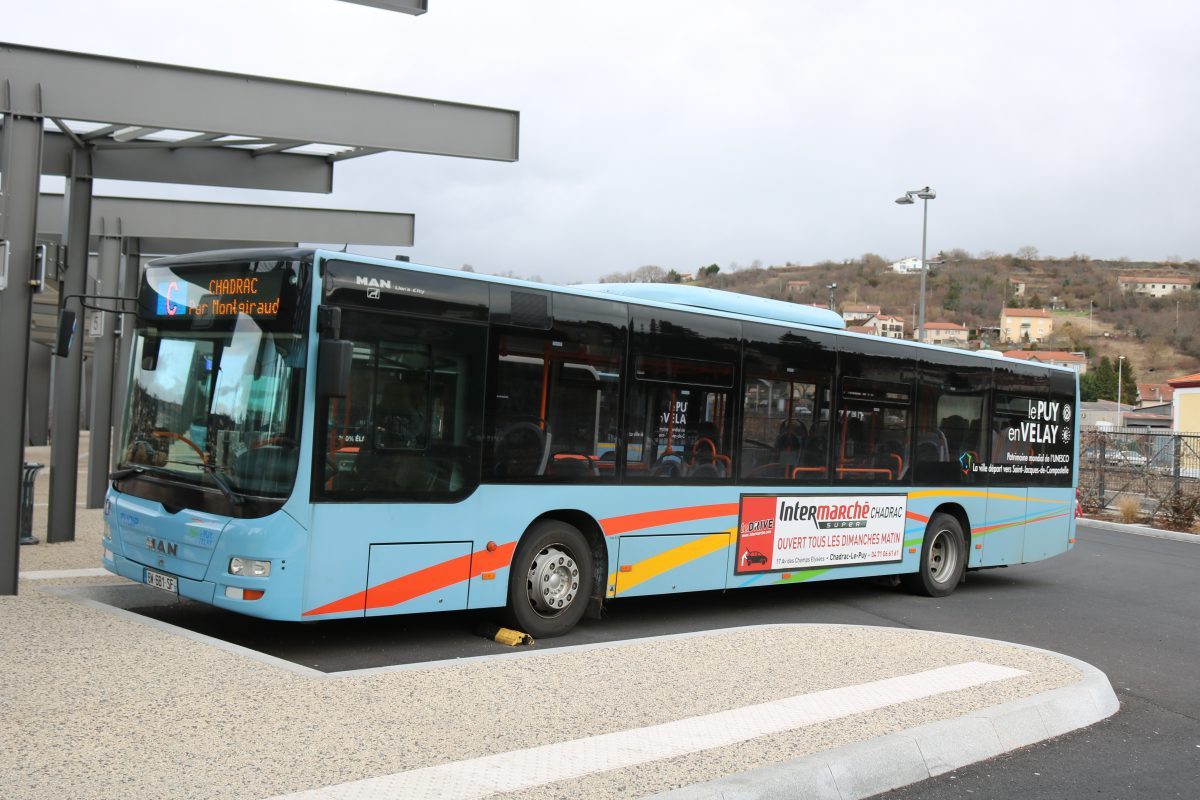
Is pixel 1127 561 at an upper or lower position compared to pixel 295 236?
lower

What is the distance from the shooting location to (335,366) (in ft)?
23.7

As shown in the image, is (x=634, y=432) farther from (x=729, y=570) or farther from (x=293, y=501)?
(x=293, y=501)

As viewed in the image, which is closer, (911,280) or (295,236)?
(295,236)

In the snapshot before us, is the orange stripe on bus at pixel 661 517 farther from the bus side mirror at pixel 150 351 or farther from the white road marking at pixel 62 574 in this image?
the white road marking at pixel 62 574

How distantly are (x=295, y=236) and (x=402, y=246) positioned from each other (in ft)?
5.73

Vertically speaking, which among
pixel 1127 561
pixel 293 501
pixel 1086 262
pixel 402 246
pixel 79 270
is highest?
pixel 1086 262

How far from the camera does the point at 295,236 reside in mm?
17766

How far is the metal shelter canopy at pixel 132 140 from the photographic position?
905 cm

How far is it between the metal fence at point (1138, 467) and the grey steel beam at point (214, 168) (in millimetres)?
21040

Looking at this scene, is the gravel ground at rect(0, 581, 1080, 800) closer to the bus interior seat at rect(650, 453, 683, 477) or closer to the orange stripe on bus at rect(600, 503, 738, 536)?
the orange stripe on bus at rect(600, 503, 738, 536)

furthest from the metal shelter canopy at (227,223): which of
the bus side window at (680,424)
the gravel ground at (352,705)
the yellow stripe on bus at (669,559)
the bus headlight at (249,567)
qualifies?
the bus headlight at (249,567)

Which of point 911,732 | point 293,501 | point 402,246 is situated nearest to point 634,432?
point 293,501

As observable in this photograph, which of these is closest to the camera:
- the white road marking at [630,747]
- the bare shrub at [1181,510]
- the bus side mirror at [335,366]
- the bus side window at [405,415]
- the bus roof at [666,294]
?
the white road marking at [630,747]

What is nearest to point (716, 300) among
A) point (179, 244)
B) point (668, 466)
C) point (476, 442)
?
point (668, 466)
